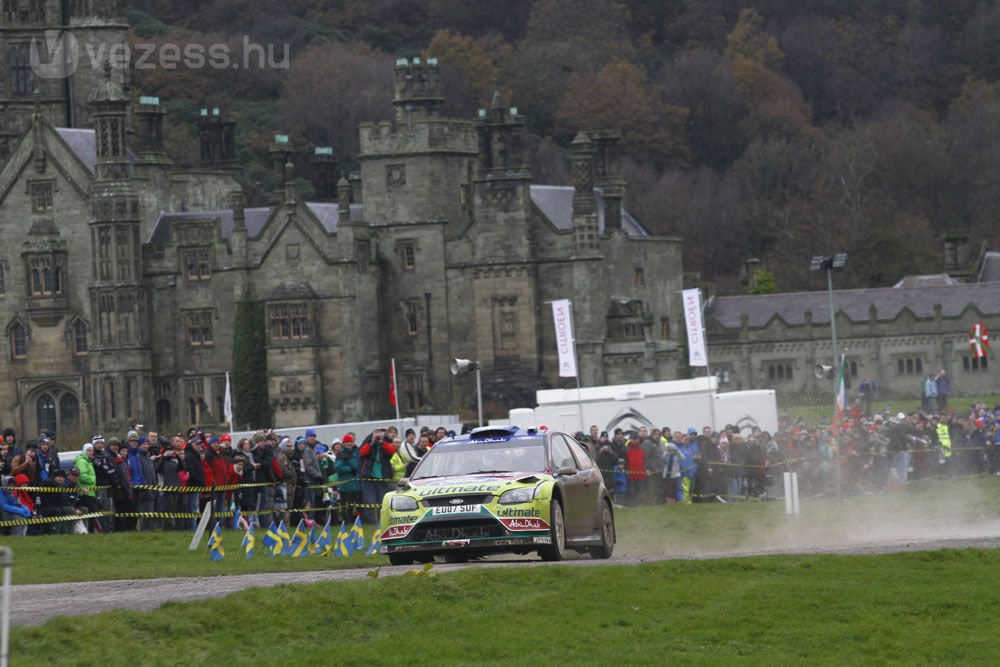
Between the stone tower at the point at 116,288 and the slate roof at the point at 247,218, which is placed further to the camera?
the slate roof at the point at 247,218

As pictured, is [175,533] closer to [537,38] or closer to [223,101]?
[223,101]

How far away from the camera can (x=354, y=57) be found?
154750mm

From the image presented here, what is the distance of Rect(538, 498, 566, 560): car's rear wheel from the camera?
2717 cm

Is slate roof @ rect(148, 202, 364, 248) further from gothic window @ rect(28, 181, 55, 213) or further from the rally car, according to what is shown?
the rally car

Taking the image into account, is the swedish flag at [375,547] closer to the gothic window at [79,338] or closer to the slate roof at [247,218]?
the slate roof at [247,218]

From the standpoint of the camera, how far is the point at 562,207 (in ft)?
307

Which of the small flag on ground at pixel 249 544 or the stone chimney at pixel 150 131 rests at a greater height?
the stone chimney at pixel 150 131

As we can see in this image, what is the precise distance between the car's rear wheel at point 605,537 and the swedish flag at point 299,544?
16.1 ft

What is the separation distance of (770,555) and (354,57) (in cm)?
12980

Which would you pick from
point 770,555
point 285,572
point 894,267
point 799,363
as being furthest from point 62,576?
point 894,267

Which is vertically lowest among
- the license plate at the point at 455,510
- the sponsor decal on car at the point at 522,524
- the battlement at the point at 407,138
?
the sponsor decal on car at the point at 522,524

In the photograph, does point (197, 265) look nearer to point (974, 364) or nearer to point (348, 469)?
point (974, 364)

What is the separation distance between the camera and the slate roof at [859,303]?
102375 millimetres

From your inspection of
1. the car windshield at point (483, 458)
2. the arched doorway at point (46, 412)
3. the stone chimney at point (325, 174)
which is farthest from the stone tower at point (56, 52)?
the car windshield at point (483, 458)
